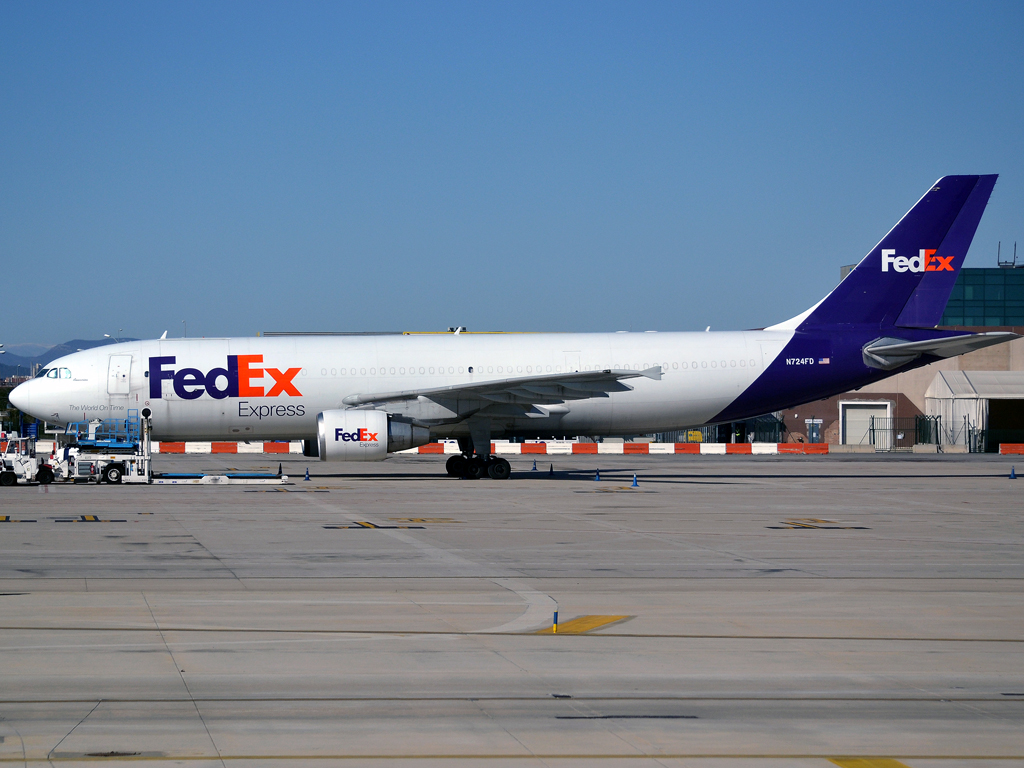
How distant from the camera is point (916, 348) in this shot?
96.3 ft

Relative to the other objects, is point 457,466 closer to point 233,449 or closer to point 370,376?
point 370,376

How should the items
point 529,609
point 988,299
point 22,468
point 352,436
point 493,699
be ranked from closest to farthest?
point 493,699 → point 529,609 → point 352,436 → point 22,468 → point 988,299

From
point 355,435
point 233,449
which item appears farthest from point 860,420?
point 355,435

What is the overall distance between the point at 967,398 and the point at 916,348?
1326 inches

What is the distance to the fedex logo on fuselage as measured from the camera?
28578 mm

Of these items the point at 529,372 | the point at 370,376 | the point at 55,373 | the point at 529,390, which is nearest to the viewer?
the point at 529,390

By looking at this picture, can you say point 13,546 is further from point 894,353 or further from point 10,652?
point 894,353

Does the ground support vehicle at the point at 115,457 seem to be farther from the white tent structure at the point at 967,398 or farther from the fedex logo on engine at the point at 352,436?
the white tent structure at the point at 967,398

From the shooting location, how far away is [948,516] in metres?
20.6

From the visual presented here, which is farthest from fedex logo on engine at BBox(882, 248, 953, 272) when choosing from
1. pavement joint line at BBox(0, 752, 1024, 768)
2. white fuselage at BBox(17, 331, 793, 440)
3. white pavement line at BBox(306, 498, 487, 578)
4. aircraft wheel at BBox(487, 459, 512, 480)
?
pavement joint line at BBox(0, 752, 1024, 768)

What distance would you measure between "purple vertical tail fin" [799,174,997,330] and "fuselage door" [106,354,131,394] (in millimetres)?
20626

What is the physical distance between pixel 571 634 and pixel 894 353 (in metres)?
23.7

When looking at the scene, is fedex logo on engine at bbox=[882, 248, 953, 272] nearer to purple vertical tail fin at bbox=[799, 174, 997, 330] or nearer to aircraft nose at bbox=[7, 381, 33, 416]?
purple vertical tail fin at bbox=[799, 174, 997, 330]

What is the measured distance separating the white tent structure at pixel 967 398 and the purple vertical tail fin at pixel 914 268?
31.6 meters
